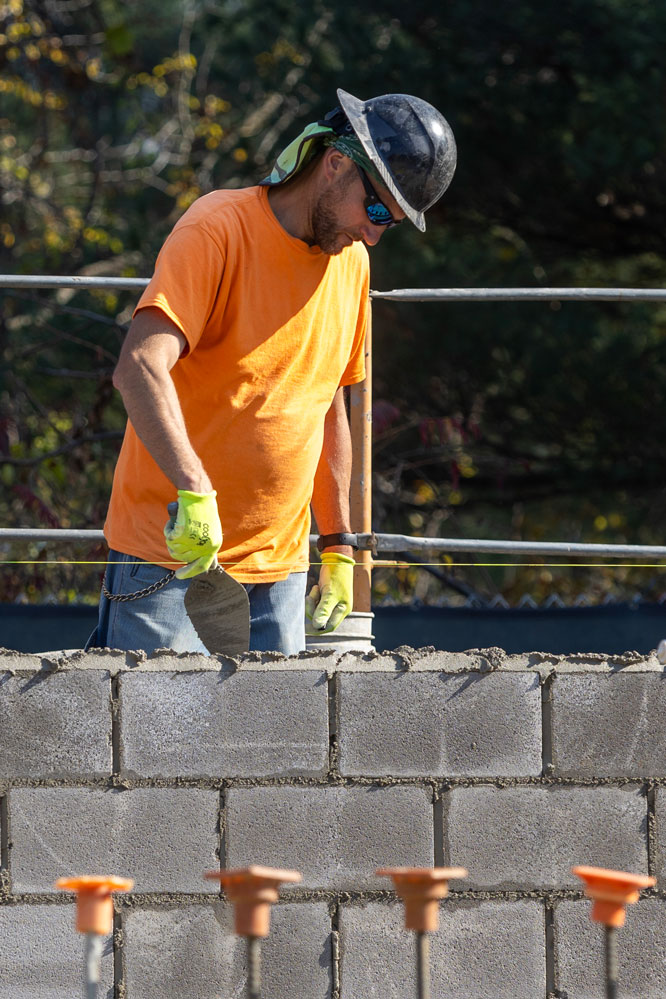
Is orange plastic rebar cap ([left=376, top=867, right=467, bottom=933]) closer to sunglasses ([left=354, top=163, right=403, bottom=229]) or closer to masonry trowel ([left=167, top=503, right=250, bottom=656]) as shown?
masonry trowel ([left=167, top=503, right=250, bottom=656])

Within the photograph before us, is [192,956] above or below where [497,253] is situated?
below

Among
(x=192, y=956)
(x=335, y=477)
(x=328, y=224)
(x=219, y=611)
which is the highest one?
(x=328, y=224)

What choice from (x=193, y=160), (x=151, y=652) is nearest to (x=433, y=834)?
(x=151, y=652)

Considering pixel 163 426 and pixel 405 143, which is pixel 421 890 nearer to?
pixel 163 426

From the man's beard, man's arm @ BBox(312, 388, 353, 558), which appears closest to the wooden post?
man's arm @ BBox(312, 388, 353, 558)

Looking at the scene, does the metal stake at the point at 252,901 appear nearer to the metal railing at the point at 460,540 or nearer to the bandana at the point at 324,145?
the bandana at the point at 324,145

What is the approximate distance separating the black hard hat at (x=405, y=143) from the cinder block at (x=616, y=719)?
104 cm

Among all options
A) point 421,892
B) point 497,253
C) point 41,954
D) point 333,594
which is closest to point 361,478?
point 333,594

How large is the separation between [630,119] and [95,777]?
6.59 meters

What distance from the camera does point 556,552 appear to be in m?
3.51

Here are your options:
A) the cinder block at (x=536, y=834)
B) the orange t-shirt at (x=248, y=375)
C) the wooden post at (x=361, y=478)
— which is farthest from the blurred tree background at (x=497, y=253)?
the cinder block at (x=536, y=834)

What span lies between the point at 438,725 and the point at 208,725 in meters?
0.47

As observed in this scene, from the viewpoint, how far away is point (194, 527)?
2504 mm

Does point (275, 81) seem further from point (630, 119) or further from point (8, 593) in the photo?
point (8, 593)
